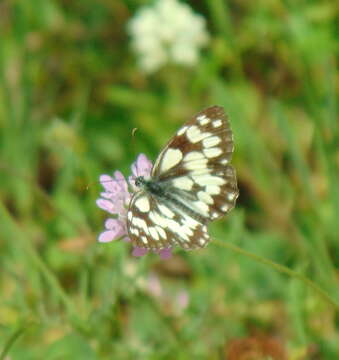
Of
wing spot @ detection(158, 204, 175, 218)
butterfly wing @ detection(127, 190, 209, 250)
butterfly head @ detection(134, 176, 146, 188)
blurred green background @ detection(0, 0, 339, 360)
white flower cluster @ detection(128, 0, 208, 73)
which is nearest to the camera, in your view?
butterfly wing @ detection(127, 190, 209, 250)

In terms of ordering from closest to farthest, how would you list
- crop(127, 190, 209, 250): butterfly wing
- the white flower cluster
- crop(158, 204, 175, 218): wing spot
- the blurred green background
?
1. crop(127, 190, 209, 250): butterfly wing
2. crop(158, 204, 175, 218): wing spot
3. the blurred green background
4. the white flower cluster

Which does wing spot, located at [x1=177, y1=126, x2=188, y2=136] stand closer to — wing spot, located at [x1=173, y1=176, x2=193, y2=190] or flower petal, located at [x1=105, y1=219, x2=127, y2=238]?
wing spot, located at [x1=173, y1=176, x2=193, y2=190]

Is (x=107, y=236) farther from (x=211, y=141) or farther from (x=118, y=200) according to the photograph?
(x=211, y=141)

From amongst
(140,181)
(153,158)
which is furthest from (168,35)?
(140,181)

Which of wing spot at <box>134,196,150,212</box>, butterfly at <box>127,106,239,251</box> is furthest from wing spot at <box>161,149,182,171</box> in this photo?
wing spot at <box>134,196,150,212</box>

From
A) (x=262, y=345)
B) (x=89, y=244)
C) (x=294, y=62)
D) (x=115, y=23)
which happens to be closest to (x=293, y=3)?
(x=294, y=62)

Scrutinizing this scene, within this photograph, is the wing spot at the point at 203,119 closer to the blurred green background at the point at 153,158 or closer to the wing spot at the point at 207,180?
the wing spot at the point at 207,180

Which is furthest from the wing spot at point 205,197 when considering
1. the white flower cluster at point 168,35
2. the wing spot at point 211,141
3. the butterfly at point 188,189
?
the white flower cluster at point 168,35

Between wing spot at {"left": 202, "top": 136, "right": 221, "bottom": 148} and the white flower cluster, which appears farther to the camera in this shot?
the white flower cluster

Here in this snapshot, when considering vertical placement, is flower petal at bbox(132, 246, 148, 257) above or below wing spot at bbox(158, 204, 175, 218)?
below

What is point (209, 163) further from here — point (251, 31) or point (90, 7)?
point (90, 7)
